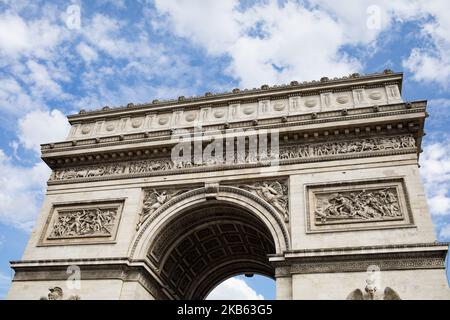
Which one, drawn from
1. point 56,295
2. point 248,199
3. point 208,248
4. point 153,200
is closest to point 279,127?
point 248,199

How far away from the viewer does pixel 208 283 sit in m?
20.8

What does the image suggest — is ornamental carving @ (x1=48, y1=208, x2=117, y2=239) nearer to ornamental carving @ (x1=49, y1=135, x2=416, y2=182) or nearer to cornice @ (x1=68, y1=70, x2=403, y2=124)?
ornamental carving @ (x1=49, y1=135, x2=416, y2=182)

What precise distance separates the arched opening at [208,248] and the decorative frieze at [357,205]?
2.01m

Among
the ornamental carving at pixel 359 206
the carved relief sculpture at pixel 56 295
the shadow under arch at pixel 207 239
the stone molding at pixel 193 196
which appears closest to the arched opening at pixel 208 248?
the shadow under arch at pixel 207 239

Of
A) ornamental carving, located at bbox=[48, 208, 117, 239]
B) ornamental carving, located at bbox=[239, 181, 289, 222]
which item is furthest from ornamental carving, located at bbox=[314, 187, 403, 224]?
ornamental carving, located at bbox=[48, 208, 117, 239]

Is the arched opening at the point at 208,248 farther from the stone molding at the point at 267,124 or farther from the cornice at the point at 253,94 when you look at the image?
the cornice at the point at 253,94

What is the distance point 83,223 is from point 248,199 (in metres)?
6.64

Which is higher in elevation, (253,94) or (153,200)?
(253,94)

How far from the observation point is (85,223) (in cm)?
1731

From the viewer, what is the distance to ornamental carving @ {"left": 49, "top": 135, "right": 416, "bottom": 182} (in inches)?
622

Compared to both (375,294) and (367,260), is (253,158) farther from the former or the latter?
(375,294)

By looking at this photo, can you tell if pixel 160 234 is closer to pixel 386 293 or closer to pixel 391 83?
pixel 386 293

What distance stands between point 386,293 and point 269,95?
9.36 meters

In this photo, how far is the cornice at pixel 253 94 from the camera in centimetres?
1773
